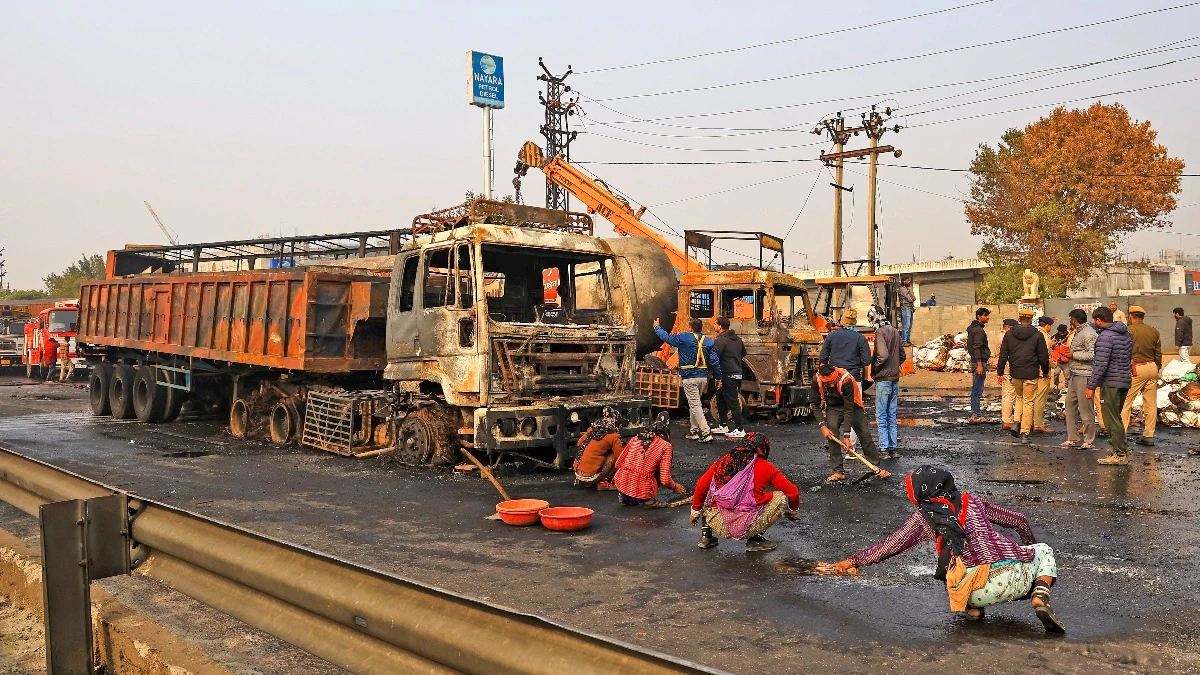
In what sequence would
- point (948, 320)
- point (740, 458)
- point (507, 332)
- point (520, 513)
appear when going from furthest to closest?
point (948, 320)
point (507, 332)
point (520, 513)
point (740, 458)

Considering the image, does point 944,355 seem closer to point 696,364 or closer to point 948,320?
point 948,320

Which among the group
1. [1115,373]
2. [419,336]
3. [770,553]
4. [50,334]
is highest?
[50,334]

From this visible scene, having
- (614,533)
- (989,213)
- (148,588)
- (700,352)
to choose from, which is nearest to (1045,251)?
(989,213)

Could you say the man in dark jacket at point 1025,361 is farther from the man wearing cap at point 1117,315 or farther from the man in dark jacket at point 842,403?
the man in dark jacket at point 842,403

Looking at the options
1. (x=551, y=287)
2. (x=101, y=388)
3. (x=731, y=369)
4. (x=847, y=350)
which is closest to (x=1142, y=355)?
(x=847, y=350)

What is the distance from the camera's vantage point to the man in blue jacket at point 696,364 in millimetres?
12805

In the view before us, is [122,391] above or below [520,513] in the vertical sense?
above

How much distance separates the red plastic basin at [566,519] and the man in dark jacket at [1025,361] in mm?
7911

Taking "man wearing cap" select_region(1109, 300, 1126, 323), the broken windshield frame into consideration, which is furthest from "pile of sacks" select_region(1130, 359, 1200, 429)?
the broken windshield frame

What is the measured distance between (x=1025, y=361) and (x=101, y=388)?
54.8 feet

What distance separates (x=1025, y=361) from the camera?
40.5 ft

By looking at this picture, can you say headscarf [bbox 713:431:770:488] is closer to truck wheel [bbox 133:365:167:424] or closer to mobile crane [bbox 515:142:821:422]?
mobile crane [bbox 515:142:821:422]

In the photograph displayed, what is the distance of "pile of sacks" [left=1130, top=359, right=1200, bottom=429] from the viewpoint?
535 inches

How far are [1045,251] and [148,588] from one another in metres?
35.8
